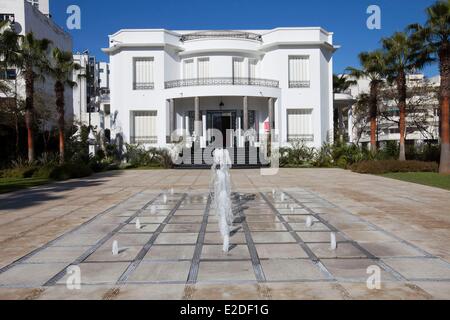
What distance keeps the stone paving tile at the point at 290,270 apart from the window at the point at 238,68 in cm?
2572

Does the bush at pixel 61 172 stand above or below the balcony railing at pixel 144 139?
below

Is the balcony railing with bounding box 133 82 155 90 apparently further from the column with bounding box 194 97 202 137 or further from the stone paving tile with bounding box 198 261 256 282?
the stone paving tile with bounding box 198 261 256 282

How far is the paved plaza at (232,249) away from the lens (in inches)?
179

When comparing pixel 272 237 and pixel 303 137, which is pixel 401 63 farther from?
pixel 272 237

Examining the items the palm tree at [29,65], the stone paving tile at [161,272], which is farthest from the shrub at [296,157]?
the stone paving tile at [161,272]

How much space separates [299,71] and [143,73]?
10967 mm

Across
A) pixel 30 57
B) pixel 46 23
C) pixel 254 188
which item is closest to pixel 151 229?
pixel 254 188

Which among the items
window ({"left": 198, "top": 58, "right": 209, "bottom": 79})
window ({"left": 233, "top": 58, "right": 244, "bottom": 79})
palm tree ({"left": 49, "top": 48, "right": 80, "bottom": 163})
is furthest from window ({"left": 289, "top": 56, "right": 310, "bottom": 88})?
palm tree ({"left": 49, "top": 48, "right": 80, "bottom": 163})

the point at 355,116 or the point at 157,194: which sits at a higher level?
the point at 355,116

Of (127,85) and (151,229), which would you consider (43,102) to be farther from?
(151,229)

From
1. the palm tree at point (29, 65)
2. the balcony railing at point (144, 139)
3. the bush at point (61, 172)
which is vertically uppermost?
the palm tree at point (29, 65)

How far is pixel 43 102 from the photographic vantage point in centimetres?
3272

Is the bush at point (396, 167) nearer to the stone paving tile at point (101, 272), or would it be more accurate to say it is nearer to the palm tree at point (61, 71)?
the palm tree at point (61, 71)
